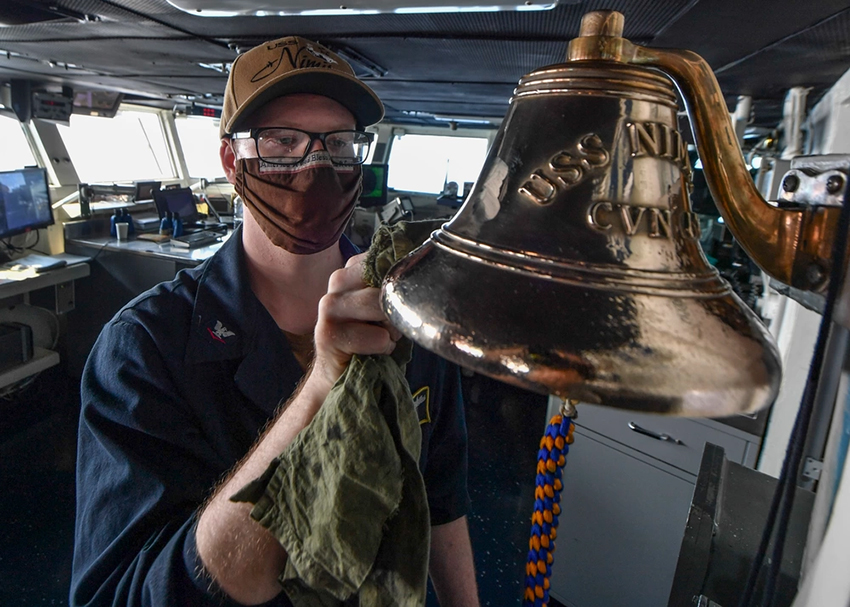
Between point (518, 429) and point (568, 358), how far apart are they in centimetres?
374

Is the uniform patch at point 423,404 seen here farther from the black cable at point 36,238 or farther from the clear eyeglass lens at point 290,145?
the black cable at point 36,238

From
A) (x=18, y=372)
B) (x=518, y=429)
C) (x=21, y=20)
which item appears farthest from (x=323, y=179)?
(x=18, y=372)

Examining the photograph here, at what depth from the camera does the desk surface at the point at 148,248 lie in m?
3.98

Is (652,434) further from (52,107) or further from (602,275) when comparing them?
(52,107)

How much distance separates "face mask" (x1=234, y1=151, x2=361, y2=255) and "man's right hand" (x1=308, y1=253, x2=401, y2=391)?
68cm

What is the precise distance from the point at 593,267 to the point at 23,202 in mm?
4701

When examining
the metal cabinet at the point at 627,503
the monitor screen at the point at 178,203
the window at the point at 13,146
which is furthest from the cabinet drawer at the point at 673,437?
the window at the point at 13,146

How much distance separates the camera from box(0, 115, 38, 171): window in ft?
17.2

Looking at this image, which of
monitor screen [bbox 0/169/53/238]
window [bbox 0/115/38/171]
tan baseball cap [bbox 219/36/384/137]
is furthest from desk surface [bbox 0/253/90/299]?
tan baseball cap [bbox 219/36/384/137]

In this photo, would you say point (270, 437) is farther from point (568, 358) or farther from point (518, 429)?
point (518, 429)

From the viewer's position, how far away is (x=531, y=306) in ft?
1.11

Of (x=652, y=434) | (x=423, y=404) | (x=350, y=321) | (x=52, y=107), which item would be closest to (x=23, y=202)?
(x=52, y=107)

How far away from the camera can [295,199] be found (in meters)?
1.33

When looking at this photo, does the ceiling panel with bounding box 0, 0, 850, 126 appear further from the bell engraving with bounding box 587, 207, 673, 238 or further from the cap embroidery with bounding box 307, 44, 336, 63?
the bell engraving with bounding box 587, 207, 673, 238
